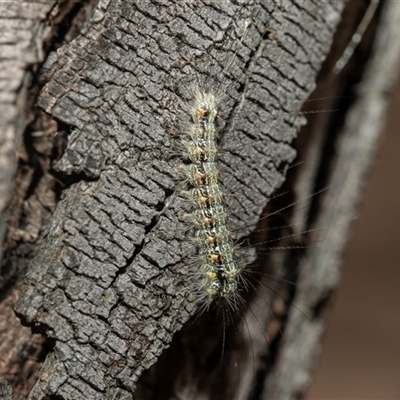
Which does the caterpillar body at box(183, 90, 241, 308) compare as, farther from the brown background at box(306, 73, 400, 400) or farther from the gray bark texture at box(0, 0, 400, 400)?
the brown background at box(306, 73, 400, 400)

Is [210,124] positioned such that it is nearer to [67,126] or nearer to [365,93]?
[67,126]

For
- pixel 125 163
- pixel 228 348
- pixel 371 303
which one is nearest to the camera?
pixel 125 163

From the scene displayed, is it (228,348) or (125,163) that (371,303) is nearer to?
(228,348)

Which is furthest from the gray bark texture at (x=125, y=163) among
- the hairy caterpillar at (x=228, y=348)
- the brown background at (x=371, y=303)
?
the brown background at (x=371, y=303)

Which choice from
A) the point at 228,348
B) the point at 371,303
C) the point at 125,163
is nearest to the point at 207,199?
the point at 125,163

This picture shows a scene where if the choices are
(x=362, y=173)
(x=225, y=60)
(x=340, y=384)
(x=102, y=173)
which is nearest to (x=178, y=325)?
(x=102, y=173)
